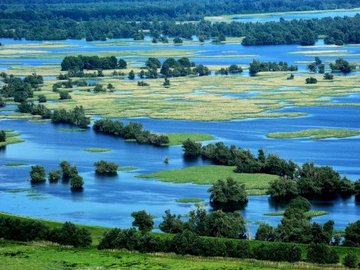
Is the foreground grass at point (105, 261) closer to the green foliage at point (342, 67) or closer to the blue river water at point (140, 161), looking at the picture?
the blue river water at point (140, 161)

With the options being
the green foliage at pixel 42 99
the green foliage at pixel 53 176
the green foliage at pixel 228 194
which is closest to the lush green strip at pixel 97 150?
the green foliage at pixel 53 176

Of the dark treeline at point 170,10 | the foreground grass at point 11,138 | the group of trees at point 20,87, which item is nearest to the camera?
the foreground grass at point 11,138

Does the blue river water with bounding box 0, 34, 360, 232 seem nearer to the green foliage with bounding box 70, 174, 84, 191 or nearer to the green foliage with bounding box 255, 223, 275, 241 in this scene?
the green foliage with bounding box 70, 174, 84, 191

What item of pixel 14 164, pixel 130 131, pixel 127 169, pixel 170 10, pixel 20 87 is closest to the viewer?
pixel 127 169

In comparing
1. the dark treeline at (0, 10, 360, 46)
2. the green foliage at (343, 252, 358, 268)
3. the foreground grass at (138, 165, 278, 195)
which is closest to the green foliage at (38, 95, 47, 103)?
the foreground grass at (138, 165, 278, 195)

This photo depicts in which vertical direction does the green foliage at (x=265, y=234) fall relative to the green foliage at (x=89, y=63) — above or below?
below

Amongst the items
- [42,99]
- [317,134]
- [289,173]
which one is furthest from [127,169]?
[42,99]

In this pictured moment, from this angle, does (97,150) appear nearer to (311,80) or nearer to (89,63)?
(311,80)
